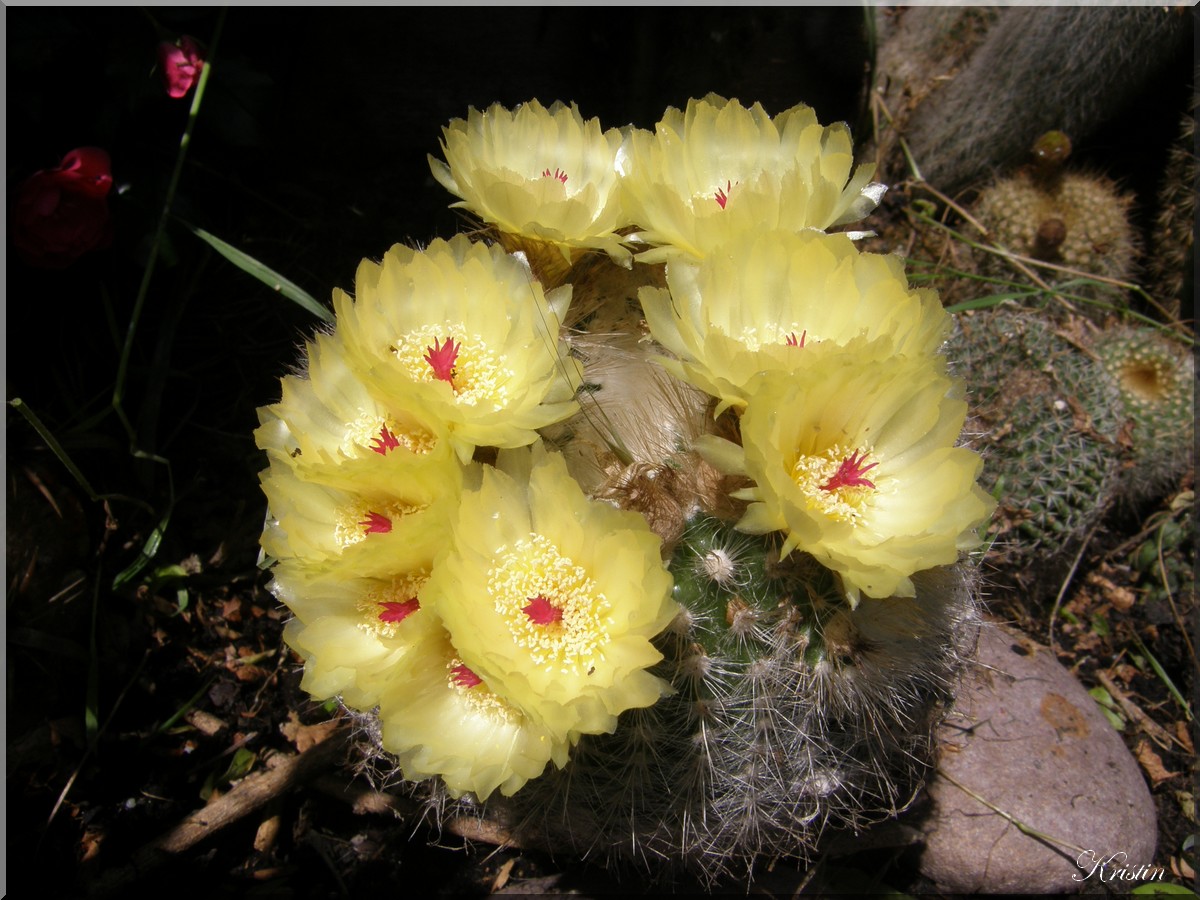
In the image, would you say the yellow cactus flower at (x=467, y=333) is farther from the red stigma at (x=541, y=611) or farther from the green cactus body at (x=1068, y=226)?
the green cactus body at (x=1068, y=226)

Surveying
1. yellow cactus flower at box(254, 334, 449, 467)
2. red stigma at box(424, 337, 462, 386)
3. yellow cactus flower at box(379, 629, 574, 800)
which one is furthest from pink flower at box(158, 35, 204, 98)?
yellow cactus flower at box(379, 629, 574, 800)

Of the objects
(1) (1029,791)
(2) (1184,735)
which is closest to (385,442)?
(1) (1029,791)

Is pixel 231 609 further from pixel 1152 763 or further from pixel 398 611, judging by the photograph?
pixel 1152 763

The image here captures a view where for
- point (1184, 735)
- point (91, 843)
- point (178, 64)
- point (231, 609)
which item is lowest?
point (91, 843)

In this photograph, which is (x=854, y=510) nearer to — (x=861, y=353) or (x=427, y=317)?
(x=861, y=353)

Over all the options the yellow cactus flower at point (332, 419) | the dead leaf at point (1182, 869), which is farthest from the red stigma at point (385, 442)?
Answer: the dead leaf at point (1182, 869)

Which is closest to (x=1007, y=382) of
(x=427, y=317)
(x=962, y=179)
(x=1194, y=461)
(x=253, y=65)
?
(x=1194, y=461)
